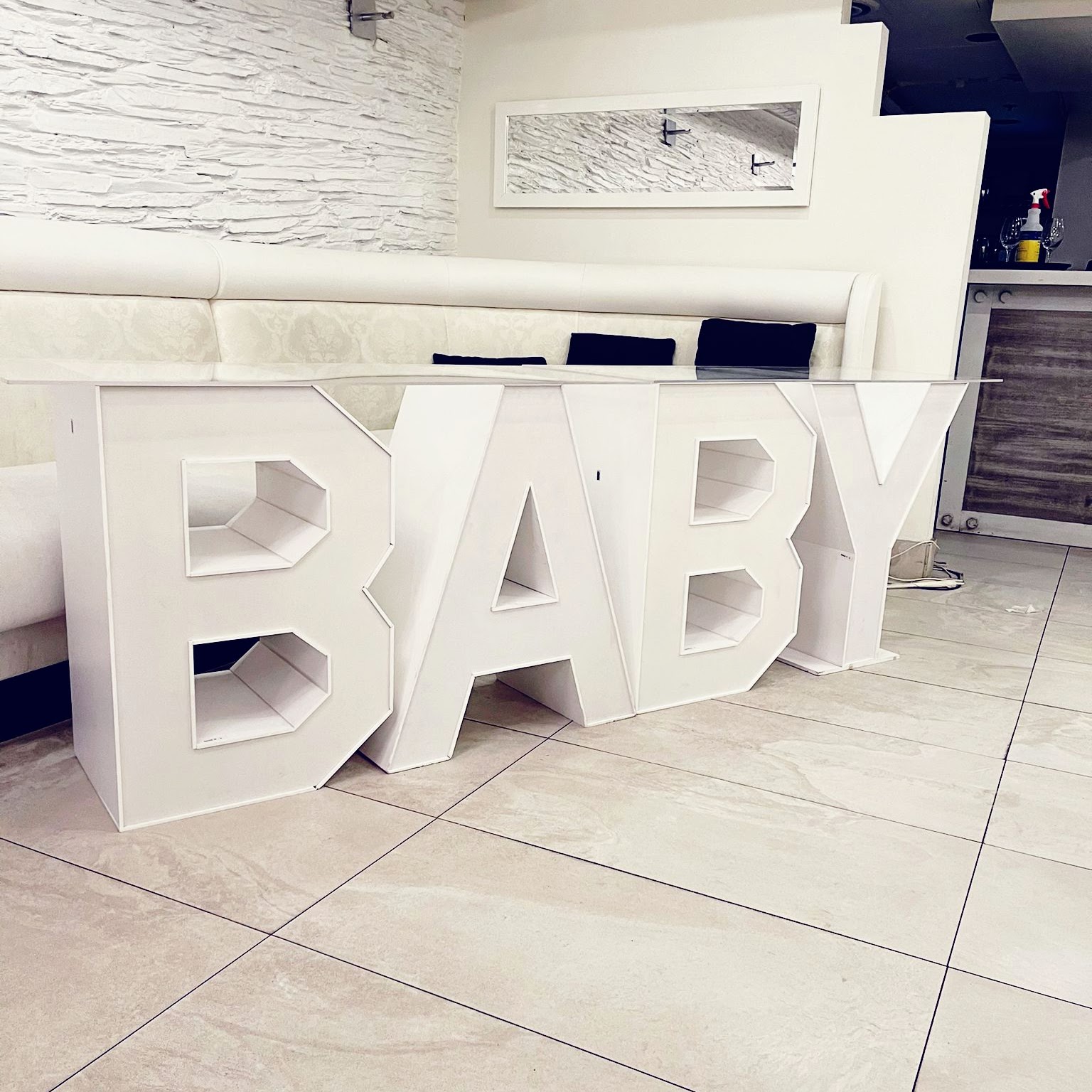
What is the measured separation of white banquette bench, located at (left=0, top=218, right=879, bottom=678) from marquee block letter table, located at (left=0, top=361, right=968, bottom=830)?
0.46 feet

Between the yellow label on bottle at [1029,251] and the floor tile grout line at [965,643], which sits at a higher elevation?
the yellow label on bottle at [1029,251]

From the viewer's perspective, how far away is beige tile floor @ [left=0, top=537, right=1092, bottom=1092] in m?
1.04

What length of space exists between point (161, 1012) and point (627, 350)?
2.80 meters

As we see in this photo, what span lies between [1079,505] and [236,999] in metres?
3.91

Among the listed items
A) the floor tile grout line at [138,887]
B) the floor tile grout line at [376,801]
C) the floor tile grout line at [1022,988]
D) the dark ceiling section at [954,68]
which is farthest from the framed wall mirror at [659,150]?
the floor tile grout line at [138,887]

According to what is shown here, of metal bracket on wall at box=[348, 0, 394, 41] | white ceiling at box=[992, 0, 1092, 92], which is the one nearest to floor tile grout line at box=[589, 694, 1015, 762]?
metal bracket on wall at box=[348, 0, 394, 41]

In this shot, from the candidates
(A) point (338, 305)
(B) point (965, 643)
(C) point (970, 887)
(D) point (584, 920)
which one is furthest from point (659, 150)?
(D) point (584, 920)

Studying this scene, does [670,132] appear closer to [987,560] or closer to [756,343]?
[756,343]

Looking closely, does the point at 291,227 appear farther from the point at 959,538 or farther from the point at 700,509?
the point at 959,538

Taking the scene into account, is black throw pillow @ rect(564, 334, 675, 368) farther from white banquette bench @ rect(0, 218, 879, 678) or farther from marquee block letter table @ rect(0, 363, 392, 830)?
marquee block letter table @ rect(0, 363, 392, 830)

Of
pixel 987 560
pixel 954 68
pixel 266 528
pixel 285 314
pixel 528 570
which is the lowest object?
pixel 987 560

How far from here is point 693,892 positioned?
1367 millimetres

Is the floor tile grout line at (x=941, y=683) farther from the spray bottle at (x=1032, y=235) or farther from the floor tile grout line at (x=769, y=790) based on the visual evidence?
the spray bottle at (x=1032, y=235)

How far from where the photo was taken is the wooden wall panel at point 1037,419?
3969mm
